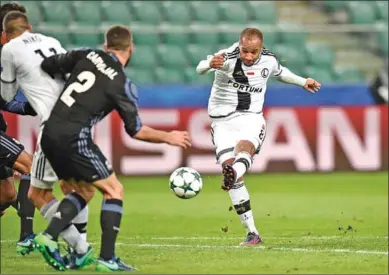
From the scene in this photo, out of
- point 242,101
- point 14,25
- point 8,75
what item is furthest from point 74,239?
point 242,101

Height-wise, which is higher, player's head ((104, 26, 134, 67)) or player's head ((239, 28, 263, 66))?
player's head ((239, 28, 263, 66))

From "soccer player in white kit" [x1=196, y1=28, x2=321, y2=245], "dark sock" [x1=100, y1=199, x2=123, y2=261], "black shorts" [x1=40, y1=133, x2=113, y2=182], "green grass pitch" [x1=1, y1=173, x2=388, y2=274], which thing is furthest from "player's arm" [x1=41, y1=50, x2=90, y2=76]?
"soccer player in white kit" [x1=196, y1=28, x2=321, y2=245]

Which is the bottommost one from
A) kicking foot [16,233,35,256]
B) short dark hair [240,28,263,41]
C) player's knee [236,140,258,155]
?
kicking foot [16,233,35,256]

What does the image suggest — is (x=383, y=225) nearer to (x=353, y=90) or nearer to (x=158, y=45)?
(x=353, y=90)

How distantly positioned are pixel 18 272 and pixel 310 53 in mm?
12350

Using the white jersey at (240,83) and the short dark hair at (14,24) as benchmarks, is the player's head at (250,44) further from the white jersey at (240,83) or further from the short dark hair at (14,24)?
the short dark hair at (14,24)

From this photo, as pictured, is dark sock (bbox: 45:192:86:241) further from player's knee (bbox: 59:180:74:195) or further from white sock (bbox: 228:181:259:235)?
white sock (bbox: 228:181:259:235)

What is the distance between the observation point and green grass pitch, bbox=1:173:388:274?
7.64 m

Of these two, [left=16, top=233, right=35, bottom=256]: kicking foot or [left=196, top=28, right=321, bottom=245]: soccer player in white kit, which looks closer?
[left=16, top=233, right=35, bottom=256]: kicking foot

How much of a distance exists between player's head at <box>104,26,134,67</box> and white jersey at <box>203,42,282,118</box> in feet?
8.47

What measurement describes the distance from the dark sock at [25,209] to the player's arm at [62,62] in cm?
196

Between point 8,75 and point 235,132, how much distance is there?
109 inches

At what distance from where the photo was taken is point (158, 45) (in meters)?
18.5

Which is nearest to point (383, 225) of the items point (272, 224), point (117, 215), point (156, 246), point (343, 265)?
point (272, 224)
